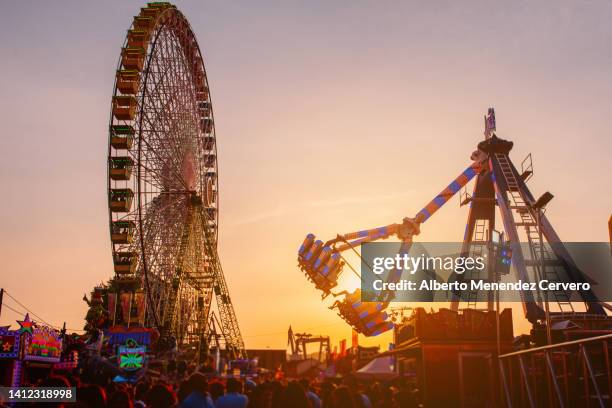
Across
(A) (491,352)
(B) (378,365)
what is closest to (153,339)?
(B) (378,365)

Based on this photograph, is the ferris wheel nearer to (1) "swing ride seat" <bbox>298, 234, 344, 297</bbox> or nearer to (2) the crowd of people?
(1) "swing ride seat" <bbox>298, 234, 344, 297</bbox>

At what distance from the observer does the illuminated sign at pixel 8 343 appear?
859 inches

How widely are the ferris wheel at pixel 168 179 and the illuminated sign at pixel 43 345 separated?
34.7 ft

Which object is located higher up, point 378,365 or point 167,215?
point 167,215

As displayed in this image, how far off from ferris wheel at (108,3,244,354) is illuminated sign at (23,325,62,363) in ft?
34.7

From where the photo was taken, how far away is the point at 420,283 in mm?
37625

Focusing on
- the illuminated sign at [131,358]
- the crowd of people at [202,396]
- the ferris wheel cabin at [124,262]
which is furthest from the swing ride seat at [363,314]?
the crowd of people at [202,396]

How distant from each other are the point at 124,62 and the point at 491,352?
906 inches

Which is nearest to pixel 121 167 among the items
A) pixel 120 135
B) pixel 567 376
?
pixel 120 135

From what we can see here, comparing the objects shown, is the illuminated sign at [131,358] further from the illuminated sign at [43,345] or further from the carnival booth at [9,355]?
the illuminated sign at [43,345]

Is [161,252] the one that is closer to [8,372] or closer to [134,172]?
[134,172]

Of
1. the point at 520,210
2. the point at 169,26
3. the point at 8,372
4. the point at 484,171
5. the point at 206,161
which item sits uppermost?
the point at 169,26

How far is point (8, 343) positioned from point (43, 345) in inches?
86.3

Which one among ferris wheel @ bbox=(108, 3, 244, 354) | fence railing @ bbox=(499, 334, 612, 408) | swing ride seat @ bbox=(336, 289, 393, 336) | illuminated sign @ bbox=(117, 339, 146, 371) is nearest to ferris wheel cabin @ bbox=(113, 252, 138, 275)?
ferris wheel @ bbox=(108, 3, 244, 354)
